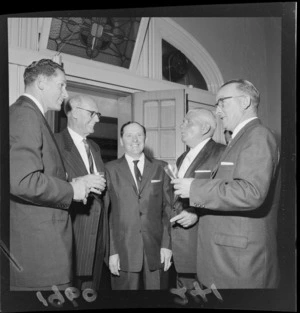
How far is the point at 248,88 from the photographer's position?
6.32 feet

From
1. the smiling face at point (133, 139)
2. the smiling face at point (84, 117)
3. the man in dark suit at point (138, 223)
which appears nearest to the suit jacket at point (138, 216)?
the man in dark suit at point (138, 223)

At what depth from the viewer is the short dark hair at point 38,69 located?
76.9 inches

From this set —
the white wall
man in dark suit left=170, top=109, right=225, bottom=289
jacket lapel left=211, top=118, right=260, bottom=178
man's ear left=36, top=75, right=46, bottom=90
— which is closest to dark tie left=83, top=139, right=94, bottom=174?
man's ear left=36, top=75, right=46, bottom=90

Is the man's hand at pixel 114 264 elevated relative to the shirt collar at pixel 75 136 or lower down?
lower down

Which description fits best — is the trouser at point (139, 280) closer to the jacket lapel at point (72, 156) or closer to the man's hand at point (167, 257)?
the man's hand at point (167, 257)

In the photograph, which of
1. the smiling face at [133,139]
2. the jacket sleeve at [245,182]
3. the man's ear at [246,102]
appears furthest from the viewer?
the smiling face at [133,139]

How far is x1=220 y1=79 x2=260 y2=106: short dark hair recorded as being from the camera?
1905 millimetres

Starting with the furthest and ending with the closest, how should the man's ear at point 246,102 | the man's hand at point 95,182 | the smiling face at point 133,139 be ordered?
1. the smiling face at point 133,139
2. the man's hand at point 95,182
3. the man's ear at point 246,102

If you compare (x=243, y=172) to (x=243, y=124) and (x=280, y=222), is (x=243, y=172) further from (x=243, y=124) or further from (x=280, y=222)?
(x=280, y=222)

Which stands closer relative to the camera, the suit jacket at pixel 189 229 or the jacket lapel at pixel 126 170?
the suit jacket at pixel 189 229

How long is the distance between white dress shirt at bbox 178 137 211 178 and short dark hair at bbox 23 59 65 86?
794 mm

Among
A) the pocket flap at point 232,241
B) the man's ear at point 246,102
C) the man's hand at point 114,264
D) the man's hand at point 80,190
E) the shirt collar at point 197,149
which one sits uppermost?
the man's ear at point 246,102

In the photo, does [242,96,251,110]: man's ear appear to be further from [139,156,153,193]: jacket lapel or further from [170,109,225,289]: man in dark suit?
[139,156,153,193]: jacket lapel

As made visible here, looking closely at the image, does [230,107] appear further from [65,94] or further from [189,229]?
[65,94]
